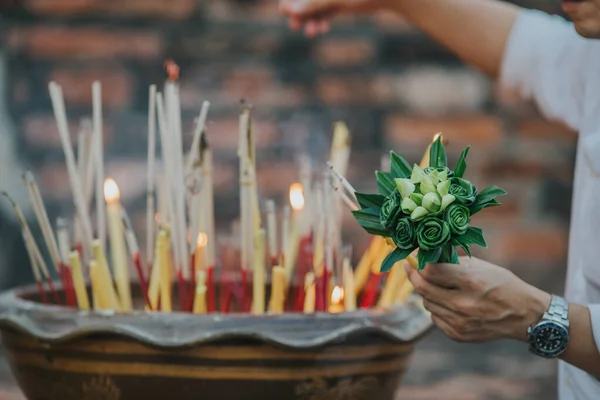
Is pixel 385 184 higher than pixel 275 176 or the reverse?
higher

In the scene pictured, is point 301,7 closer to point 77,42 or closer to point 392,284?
point 392,284

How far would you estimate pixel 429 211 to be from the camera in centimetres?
70

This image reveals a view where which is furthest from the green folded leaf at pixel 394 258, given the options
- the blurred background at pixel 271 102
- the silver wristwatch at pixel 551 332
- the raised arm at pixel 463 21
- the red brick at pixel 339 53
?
the red brick at pixel 339 53

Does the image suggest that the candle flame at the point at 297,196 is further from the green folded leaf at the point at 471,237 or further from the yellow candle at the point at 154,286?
the green folded leaf at the point at 471,237

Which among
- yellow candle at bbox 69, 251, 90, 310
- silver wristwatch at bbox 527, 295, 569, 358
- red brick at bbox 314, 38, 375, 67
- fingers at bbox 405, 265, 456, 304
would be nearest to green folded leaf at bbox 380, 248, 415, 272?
fingers at bbox 405, 265, 456, 304

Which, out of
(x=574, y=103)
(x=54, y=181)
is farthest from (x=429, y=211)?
(x=54, y=181)

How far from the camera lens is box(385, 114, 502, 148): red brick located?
6.41ft

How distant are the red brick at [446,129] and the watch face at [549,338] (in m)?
1.09

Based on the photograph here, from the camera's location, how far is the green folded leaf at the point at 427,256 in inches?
28.6

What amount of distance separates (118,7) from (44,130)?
0.95 ft

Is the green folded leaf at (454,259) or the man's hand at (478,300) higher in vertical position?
the green folded leaf at (454,259)

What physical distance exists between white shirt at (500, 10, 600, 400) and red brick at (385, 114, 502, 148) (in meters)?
0.66

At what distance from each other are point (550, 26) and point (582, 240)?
14.0 inches

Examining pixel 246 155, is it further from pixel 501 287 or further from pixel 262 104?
pixel 262 104
